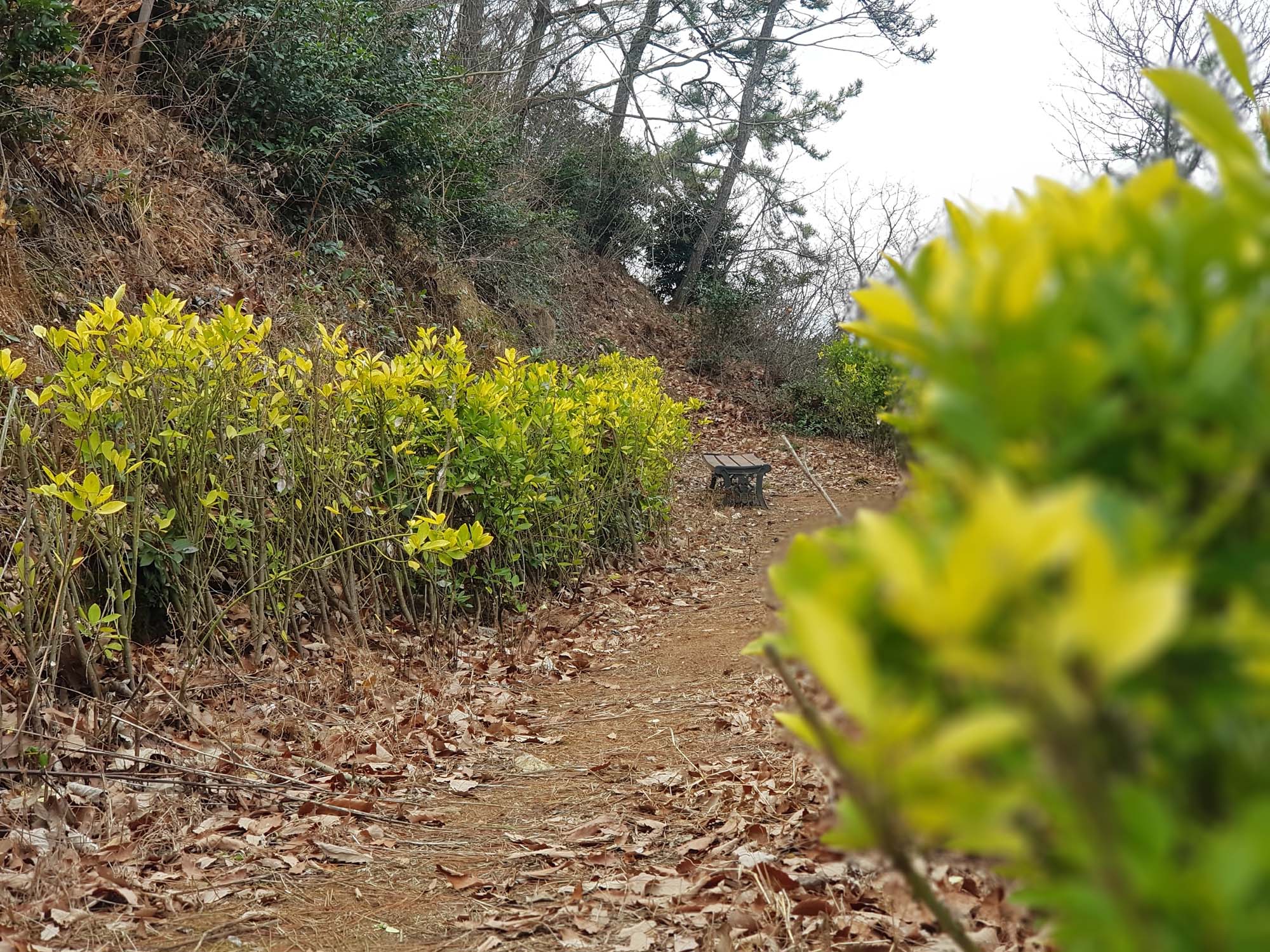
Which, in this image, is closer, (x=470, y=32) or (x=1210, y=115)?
(x=1210, y=115)

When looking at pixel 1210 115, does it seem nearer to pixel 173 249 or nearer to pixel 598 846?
pixel 598 846

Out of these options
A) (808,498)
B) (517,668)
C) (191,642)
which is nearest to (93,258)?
(191,642)

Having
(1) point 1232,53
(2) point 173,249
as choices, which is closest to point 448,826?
(1) point 1232,53

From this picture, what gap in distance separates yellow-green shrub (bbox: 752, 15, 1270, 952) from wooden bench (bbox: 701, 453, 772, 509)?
10.2m

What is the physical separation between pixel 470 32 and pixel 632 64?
2541 mm

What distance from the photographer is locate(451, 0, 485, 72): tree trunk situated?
12945mm

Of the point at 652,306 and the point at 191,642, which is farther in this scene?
the point at 652,306

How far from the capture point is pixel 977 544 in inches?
15.0

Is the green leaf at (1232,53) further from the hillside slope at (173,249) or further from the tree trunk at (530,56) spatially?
the tree trunk at (530,56)

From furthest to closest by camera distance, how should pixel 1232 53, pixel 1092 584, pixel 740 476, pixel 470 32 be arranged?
1. pixel 470 32
2. pixel 740 476
3. pixel 1232 53
4. pixel 1092 584

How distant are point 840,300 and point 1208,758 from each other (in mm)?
18405

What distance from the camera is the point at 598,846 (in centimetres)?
278

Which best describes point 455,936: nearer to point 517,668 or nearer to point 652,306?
point 517,668

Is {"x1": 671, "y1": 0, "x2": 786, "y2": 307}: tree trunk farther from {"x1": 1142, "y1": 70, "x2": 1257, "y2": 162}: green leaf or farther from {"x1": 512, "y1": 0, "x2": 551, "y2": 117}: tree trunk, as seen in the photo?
{"x1": 1142, "y1": 70, "x2": 1257, "y2": 162}: green leaf
